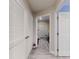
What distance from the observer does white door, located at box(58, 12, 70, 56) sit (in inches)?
214

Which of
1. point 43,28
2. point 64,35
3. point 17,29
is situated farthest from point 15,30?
point 43,28

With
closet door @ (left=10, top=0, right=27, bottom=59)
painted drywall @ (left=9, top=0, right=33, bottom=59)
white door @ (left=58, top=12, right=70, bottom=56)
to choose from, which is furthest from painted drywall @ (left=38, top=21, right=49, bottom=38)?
closet door @ (left=10, top=0, right=27, bottom=59)

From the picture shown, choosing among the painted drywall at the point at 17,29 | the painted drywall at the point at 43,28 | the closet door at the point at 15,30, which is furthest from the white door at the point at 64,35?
the painted drywall at the point at 43,28

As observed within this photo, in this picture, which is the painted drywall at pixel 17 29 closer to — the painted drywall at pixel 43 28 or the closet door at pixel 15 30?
the closet door at pixel 15 30

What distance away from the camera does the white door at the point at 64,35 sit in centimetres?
545

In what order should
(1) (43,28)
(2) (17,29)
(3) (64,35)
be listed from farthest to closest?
(1) (43,28) → (3) (64,35) → (2) (17,29)

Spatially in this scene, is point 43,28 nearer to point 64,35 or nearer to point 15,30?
point 64,35

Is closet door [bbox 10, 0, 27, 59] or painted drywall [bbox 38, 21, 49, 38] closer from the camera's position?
closet door [bbox 10, 0, 27, 59]

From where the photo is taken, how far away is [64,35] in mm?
5465

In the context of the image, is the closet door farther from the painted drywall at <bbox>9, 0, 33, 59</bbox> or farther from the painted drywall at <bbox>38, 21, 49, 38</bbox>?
the painted drywall at <bbox>38, 21, 49, 38</bbox>

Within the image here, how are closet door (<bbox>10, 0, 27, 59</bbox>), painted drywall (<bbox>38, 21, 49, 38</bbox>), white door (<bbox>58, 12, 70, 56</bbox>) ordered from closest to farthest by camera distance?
closet door (<bbox>10, 0, 27, 59</bbox>) → white door (<bbox>58, 12, 70, 56</bbox>) → painted drywall (<bbox>38, 21, 49, 38</bbox>)
